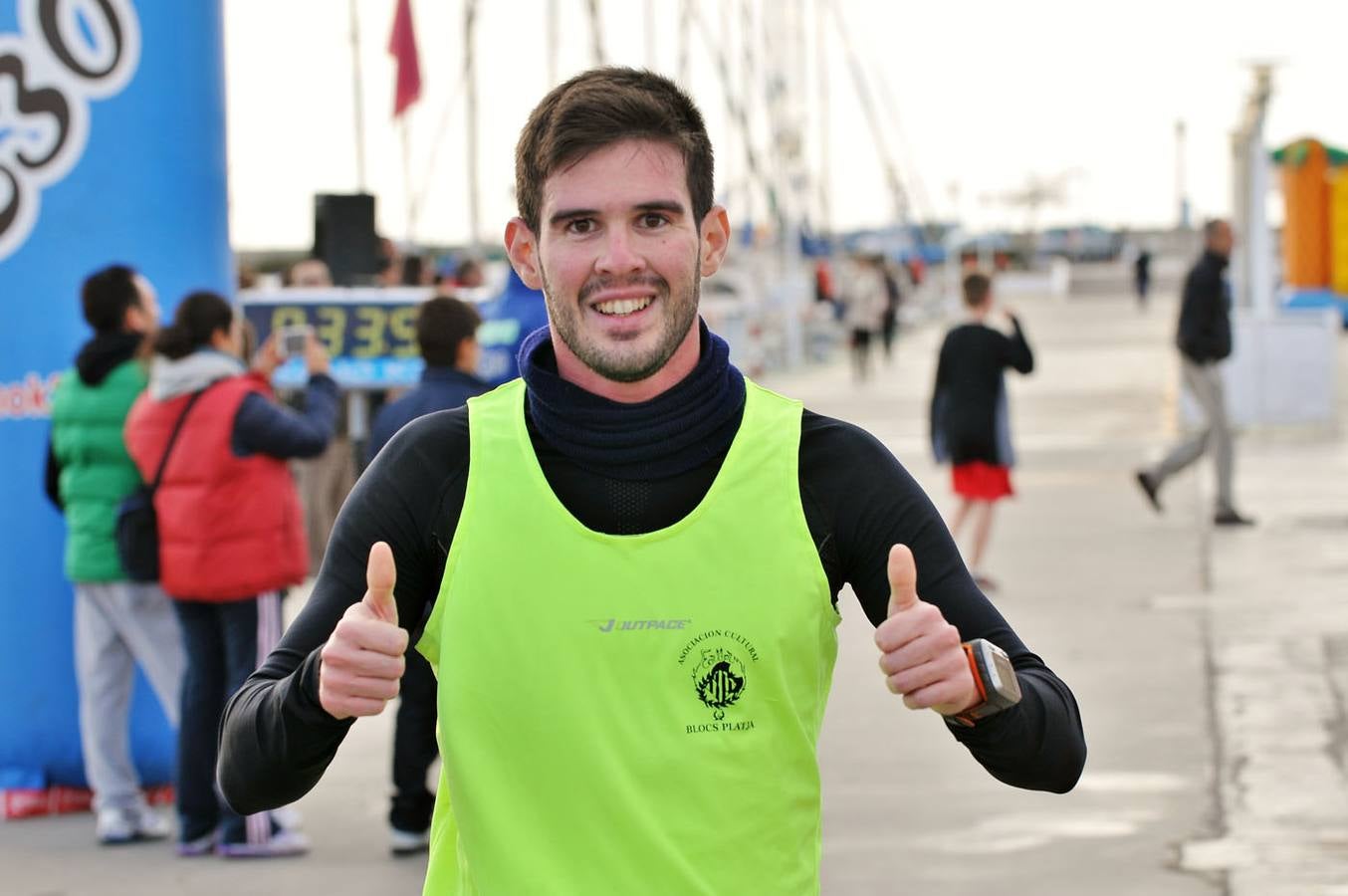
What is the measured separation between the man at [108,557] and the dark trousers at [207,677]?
0.30m

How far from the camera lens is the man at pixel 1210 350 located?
12961 mm

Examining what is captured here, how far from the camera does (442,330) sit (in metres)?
7.05

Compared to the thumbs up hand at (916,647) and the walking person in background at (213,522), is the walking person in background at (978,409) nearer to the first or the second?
the walking person in background at (213,522)

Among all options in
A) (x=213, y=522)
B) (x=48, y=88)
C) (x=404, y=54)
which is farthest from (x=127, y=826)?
(x=404, y=54)

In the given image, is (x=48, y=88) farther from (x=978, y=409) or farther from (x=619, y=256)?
(x=619, y=256)

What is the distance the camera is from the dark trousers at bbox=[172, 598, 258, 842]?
665 cm

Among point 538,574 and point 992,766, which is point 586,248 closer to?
point 538,574

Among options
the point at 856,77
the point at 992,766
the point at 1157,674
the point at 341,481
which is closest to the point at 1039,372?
the point at 341,481

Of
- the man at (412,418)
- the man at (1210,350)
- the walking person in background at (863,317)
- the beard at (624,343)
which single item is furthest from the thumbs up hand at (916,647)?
the walking person in background at (863,317)

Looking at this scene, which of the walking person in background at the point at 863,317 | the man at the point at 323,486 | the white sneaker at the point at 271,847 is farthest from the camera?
the walking person in background at the point at 863,317

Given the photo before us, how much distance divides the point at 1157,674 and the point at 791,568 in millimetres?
7016

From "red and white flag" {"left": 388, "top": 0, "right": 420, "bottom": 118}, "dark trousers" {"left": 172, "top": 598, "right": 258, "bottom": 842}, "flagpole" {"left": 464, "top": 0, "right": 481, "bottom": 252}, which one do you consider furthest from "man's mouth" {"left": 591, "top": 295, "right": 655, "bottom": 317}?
"flagpole" {"left": 464, "top": 0, "right": 481, "bottom": 252}

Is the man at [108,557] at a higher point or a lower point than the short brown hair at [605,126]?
lower

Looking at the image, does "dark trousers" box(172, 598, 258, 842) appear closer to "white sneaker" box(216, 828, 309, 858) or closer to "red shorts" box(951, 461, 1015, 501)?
"white sneaker" box(216, 828, 309, 858)
